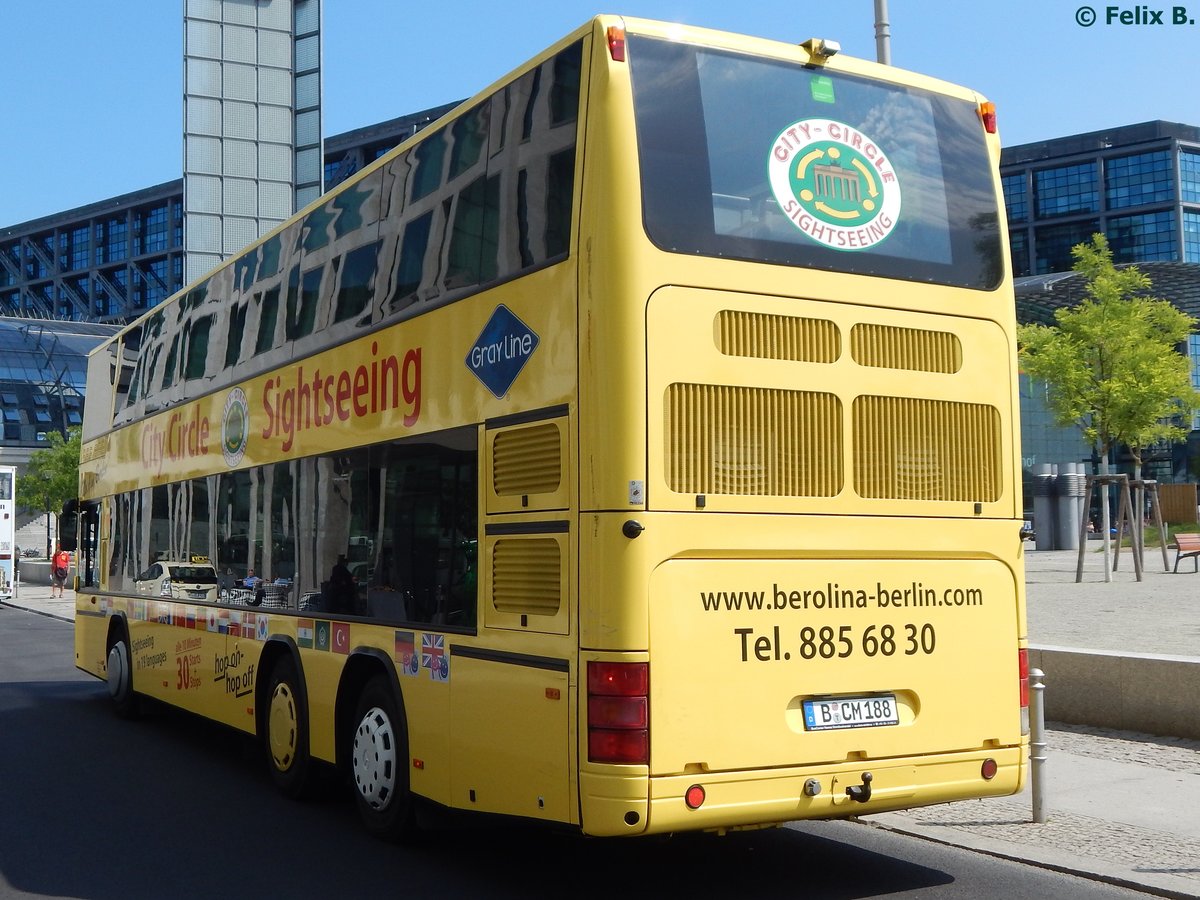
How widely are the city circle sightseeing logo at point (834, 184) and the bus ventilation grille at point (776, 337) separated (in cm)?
43

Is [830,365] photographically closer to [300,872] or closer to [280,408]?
[300,872]

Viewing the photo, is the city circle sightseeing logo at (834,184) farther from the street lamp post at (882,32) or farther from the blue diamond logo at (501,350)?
the street lamp post at (882,32)

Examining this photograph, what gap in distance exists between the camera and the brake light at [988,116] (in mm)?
7611

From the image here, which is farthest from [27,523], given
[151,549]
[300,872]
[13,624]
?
[300,872]

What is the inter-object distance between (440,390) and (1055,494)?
46989 mm

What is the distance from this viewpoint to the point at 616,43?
6.33 m

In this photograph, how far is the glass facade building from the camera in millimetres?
92250

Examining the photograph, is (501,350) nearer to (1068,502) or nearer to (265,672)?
(265,672)

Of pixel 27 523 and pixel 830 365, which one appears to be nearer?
pixel 830 365

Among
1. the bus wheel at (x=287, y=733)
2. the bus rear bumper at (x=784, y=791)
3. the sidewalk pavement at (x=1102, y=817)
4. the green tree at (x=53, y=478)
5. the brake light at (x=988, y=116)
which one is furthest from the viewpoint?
the green tree at (x=53, y=478)

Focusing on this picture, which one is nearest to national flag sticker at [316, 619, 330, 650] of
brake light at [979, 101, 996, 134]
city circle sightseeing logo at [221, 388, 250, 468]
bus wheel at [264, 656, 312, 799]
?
bus wheel at [264, 656, 312, 799]

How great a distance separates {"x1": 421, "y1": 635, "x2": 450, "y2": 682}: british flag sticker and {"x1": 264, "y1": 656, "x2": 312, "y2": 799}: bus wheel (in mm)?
2089

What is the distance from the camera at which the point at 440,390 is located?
760 centimetres

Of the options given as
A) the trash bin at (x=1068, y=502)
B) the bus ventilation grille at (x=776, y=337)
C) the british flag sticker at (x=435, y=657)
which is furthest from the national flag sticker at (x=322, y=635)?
the trash bin at (x=1068, y=502)
